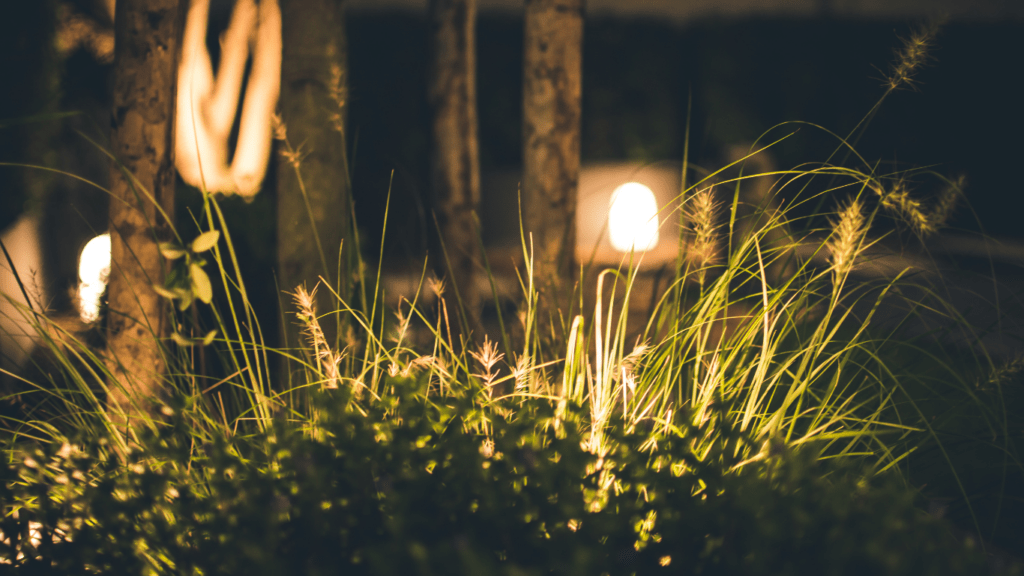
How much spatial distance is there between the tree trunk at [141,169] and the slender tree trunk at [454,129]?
3.20 ft

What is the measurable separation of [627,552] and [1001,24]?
26.9 ft

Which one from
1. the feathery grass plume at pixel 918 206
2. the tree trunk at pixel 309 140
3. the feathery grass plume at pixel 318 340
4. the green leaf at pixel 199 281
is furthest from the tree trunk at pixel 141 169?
the feathery grass plume at pixel 918 206

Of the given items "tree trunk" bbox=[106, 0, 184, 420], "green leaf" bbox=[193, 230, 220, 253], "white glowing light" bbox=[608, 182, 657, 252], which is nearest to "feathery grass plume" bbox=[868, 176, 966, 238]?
"green leaf" bbox=[193, 230, 220, 253]

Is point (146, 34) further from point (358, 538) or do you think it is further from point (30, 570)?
point (358, 538)

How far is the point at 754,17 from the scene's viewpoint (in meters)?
6.29

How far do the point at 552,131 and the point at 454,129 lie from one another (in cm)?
52

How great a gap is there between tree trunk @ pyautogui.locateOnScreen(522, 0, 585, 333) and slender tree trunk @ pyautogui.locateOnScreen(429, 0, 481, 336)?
349 mm

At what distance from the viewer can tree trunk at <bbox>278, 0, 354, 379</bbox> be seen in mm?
1843

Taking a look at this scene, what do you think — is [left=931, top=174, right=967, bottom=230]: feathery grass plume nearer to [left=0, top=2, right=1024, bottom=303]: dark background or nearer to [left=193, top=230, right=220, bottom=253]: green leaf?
[left=193, top=230, right=220, bottom=253]: green leaf

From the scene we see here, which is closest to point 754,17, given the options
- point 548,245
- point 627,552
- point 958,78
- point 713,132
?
point 713,132

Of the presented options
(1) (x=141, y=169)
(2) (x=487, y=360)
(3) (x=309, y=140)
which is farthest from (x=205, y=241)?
(3) (x=309, y=140)

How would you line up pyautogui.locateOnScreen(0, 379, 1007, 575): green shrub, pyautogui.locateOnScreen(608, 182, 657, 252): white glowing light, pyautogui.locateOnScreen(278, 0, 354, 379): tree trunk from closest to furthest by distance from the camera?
pyautogui.locateOnScreen(0, 379, 1007, 575): green shrub, pyautogui.locateOnScreen(278, 0, 354, 379): tree trunk, pyautogui.locateOnScreen(608, 182, 657, 252): white glowing light

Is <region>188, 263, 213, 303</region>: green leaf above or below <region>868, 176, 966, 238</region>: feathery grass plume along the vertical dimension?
below

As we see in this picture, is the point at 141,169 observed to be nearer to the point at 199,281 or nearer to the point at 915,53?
the point at 199,281
